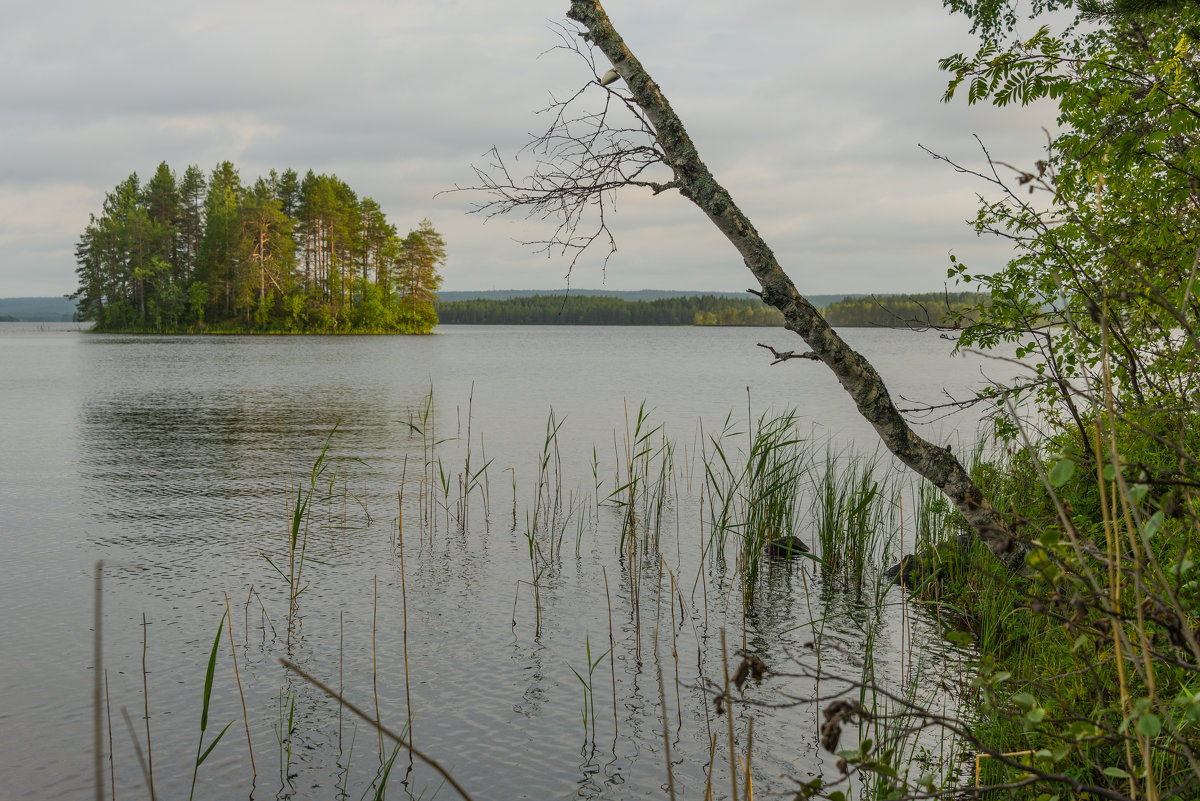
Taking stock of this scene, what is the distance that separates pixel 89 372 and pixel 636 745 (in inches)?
1241

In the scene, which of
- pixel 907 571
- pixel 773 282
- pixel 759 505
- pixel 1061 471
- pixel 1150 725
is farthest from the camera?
pixel 907 571

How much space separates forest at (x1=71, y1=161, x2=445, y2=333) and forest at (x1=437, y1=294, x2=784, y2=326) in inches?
2248

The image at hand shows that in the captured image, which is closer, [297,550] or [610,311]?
[297,550]

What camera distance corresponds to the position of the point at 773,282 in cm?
418

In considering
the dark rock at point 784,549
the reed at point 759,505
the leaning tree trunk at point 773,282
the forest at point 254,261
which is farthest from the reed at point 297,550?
the forest at point 254,261

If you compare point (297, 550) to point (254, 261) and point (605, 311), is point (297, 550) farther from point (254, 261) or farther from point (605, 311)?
point (605, 311)

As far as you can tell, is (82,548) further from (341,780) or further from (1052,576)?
(1052,576)

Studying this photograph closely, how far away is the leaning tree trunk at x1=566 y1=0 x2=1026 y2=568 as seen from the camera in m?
4.10

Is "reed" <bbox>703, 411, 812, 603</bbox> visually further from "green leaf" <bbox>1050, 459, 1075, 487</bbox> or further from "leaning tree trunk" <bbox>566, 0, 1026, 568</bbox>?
"green leaf" <bbox>1050, 459, 1075, 487</bbox>

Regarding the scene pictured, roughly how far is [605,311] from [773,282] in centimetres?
14383

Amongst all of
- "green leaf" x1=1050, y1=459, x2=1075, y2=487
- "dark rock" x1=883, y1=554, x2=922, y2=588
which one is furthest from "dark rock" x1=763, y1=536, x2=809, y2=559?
"green leaf" x1=1050, y1=459, x2=1075, y2=487

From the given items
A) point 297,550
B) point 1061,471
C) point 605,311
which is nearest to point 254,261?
point 297,550

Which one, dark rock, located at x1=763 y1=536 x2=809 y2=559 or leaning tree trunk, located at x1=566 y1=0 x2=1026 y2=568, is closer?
→ leaning tree trunk, located at x1=566 y1=0 x2=1026 y2=568

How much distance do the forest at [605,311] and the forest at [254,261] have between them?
5709 cm
